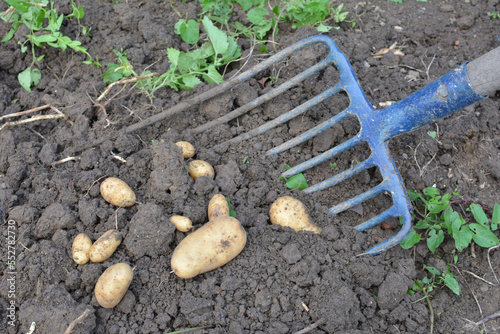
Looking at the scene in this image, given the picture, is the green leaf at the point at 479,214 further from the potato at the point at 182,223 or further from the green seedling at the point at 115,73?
the green seedling at the point at 115,73

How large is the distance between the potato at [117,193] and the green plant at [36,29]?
106cm

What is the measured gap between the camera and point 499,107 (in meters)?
2.60

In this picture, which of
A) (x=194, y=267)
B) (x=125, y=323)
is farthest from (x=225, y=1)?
(x=125, y=323)

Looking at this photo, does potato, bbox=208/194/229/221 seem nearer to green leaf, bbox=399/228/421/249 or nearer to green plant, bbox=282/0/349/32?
green leaf, bbox=399/228/421/249

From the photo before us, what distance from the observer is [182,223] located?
1.94 metres

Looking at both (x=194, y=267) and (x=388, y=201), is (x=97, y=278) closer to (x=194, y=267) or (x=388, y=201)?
(x=194, y=267)

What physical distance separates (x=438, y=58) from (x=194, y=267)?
7.26 feet

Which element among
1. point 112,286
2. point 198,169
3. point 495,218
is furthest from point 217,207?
point 495,218

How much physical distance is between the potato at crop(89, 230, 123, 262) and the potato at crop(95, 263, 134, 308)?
0.11 meters

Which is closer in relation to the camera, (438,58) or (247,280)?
(247,280)

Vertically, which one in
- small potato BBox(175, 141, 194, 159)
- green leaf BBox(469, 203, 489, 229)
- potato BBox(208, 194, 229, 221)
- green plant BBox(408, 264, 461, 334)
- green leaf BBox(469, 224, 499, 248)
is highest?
small potato BBox(175, 141, 194, 159)

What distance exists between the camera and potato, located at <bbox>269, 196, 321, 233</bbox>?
205cm

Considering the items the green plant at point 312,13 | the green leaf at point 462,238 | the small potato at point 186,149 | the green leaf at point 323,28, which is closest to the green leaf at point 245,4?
Answer: the green plant at point 312,13

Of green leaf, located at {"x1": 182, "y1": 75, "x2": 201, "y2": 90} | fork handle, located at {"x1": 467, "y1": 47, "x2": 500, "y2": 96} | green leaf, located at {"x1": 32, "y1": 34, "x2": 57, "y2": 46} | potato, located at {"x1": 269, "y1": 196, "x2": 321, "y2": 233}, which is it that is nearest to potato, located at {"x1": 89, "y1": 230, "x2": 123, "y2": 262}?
potato, located at {"x1": 269, "y1": 196, "x2": 321, "y2": 233}
